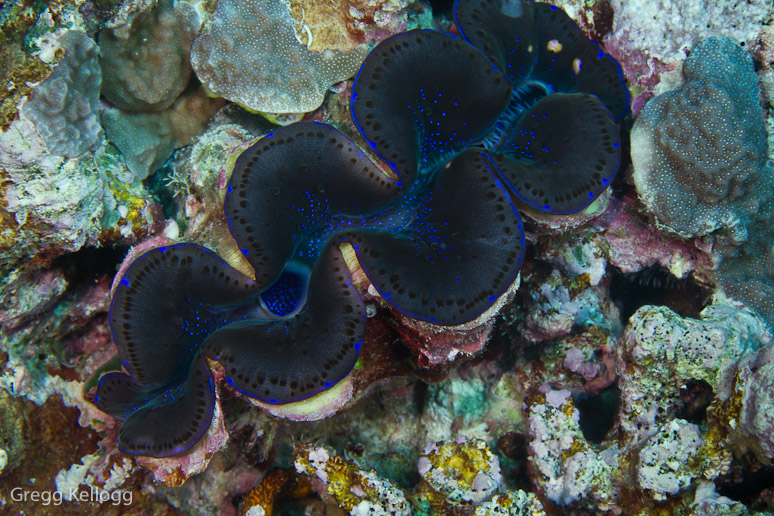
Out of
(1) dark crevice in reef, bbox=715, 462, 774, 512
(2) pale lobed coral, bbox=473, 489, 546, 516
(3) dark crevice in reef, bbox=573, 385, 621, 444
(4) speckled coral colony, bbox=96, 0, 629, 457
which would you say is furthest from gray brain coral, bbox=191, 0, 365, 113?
(1) dark crevice in reef, bbox=715, 462, 774, 512

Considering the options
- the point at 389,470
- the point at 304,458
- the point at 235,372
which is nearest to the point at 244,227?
the point at 235,372

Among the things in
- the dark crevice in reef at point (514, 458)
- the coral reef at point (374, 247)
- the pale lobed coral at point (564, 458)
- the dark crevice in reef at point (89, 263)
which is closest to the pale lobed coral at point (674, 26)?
the coral reef at point (374, 247)

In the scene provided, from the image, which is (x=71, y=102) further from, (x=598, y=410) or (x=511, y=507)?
(x=598, y=410)

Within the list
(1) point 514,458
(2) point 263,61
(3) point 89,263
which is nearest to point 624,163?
(1) point 514,458

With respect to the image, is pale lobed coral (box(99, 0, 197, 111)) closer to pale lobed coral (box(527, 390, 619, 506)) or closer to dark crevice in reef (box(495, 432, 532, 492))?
pale lobed coral (box(527, 390, 619, 506))

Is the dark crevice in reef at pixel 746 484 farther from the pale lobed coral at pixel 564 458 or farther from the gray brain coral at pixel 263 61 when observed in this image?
the gray brain coral at pixel 263 61

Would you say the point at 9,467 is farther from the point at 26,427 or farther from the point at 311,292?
the point at 311,292
